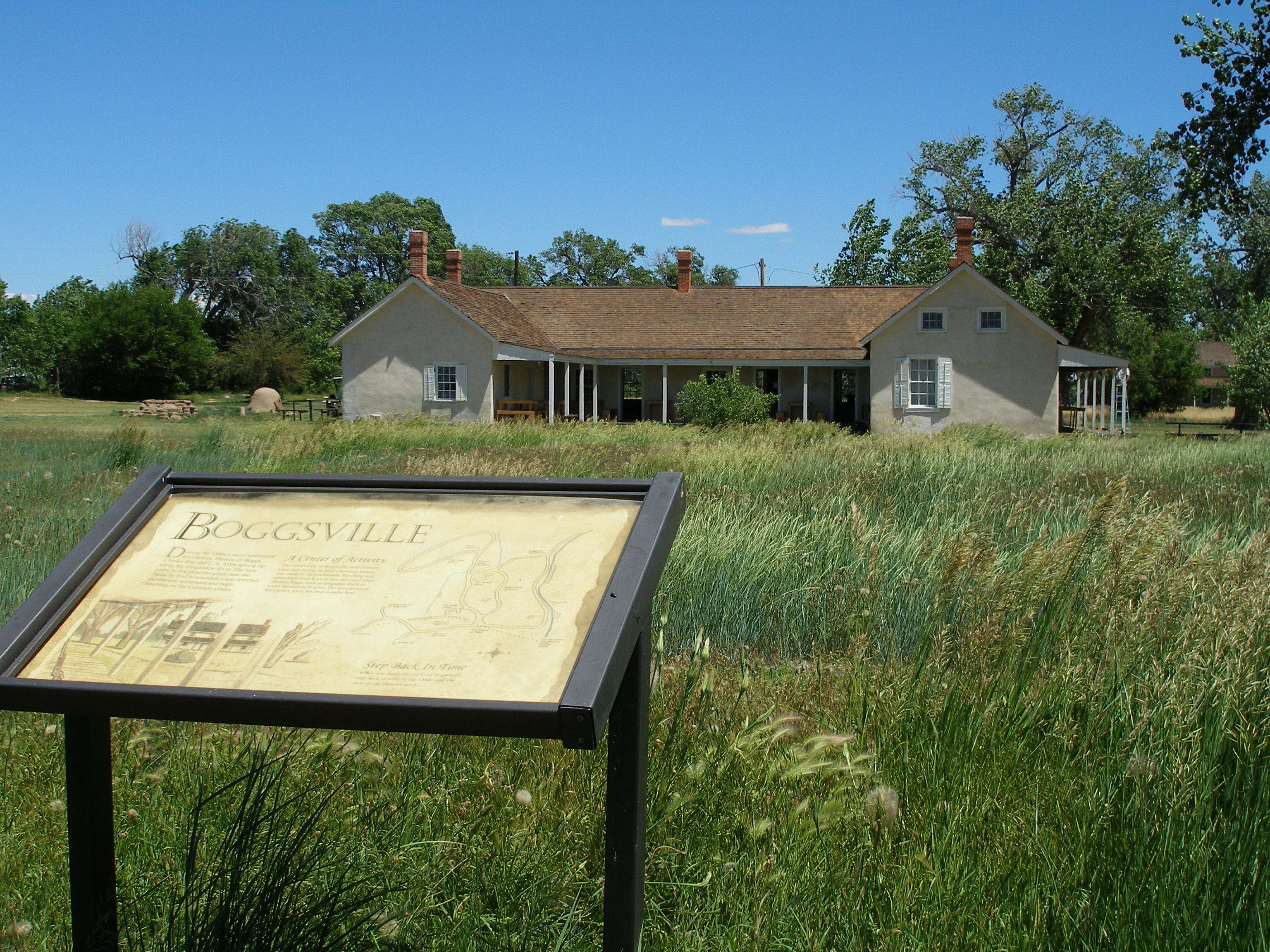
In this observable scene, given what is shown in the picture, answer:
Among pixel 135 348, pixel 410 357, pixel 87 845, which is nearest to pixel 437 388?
pixel 410 357

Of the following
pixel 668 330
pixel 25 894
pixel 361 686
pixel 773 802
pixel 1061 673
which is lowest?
pixel 25 894

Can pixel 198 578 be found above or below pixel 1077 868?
above

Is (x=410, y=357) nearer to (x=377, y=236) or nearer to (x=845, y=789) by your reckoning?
(x=845, y=789)

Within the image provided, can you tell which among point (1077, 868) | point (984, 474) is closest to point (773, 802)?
point (1077, 868)

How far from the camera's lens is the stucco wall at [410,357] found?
107ft

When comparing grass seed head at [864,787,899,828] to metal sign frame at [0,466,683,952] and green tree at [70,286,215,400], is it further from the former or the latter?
green tree at [70,286,215,400]

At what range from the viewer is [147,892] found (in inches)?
126

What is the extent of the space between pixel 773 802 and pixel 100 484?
10.4m

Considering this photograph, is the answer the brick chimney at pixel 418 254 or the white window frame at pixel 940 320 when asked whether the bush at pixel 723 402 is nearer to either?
the white window frame at pixel 940 320

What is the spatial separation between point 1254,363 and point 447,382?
27609 millimetres

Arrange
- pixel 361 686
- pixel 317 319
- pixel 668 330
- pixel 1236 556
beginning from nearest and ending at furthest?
pixel 361 686 < pixel 1236 556 < pixel 668 330 < pixel 317 319

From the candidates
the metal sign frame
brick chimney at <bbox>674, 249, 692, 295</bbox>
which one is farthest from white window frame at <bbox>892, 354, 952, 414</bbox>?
the metal sign frame

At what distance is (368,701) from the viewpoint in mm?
2088

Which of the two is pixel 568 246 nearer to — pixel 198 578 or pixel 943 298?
pixel 943 298
